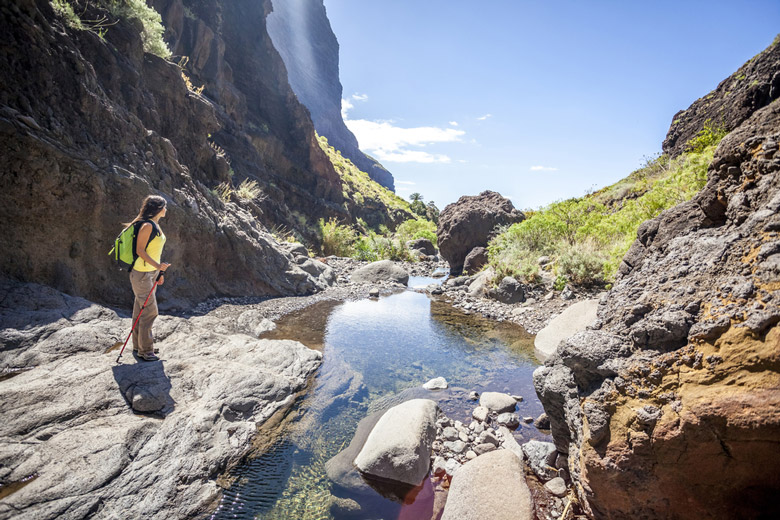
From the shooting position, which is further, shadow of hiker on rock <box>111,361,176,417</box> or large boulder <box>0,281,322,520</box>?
shadow of hiker on rock <box>111,361,176,417</box>

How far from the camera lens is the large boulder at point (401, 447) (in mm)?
3371

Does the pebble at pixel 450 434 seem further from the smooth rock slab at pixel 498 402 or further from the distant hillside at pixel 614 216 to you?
the distant hillside at pixel 614 216

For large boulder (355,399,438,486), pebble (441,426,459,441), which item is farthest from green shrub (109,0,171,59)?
pebble (441,426,459,441)

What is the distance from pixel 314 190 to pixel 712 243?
26881 mm

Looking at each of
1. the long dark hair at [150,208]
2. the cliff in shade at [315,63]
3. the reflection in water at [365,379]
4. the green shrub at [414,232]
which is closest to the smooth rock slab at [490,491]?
the reflection in water at [365,379]

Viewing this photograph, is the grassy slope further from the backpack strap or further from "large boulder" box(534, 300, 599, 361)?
the backpack strap

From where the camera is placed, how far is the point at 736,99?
48.4ft

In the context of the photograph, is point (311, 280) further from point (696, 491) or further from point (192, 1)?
point (192, 1)

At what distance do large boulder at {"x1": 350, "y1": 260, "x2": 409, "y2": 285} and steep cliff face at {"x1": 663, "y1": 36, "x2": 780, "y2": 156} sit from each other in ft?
40.5

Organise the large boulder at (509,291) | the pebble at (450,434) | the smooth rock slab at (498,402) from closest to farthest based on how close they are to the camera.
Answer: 1. the pebble at (450,434)
2. the smooth rock slab at (498,402)
3. the large boulder at (509,291)

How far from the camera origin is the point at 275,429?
401 cm

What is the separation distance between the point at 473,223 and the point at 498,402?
45.4ft

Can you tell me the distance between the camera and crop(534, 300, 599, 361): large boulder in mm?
6770

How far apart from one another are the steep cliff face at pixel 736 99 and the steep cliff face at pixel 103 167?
51.7ft
